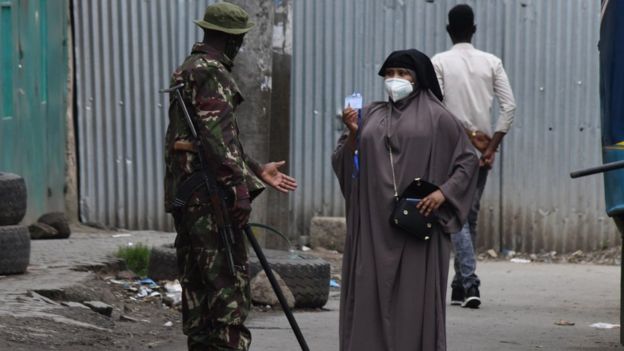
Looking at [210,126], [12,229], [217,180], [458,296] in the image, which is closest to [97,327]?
[12,229]

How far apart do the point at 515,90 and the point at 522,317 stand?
12.6ft

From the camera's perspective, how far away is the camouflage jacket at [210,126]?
623 cm

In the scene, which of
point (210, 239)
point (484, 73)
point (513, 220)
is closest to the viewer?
point (210, 239)

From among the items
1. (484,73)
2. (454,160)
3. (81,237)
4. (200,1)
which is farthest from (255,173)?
(200,1)

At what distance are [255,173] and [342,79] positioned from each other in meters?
6.27

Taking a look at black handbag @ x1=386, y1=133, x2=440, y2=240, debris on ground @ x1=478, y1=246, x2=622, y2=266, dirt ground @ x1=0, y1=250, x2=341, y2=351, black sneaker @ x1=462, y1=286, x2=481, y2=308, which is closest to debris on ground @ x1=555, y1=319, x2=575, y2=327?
black sneaker @ x1=462, y1=286, x2=481, y2=308

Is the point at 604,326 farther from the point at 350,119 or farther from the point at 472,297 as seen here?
the point at 350,119

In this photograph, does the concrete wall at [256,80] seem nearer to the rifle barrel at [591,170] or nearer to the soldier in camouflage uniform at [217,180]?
the soldier in camouflage uniform at [217,180]

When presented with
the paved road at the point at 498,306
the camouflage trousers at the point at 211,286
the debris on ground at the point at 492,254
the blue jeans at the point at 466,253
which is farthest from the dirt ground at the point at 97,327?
the debris on ground at the point at 492,254

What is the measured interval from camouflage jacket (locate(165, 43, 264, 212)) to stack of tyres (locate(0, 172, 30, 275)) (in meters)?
2.74

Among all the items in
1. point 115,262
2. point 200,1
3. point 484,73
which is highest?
point 200,1

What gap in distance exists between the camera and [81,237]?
1196 centimetres

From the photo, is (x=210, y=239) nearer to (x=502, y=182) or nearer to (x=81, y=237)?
(x=81, y=237)

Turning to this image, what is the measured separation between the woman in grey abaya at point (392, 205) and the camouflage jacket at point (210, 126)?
1.84 ft
